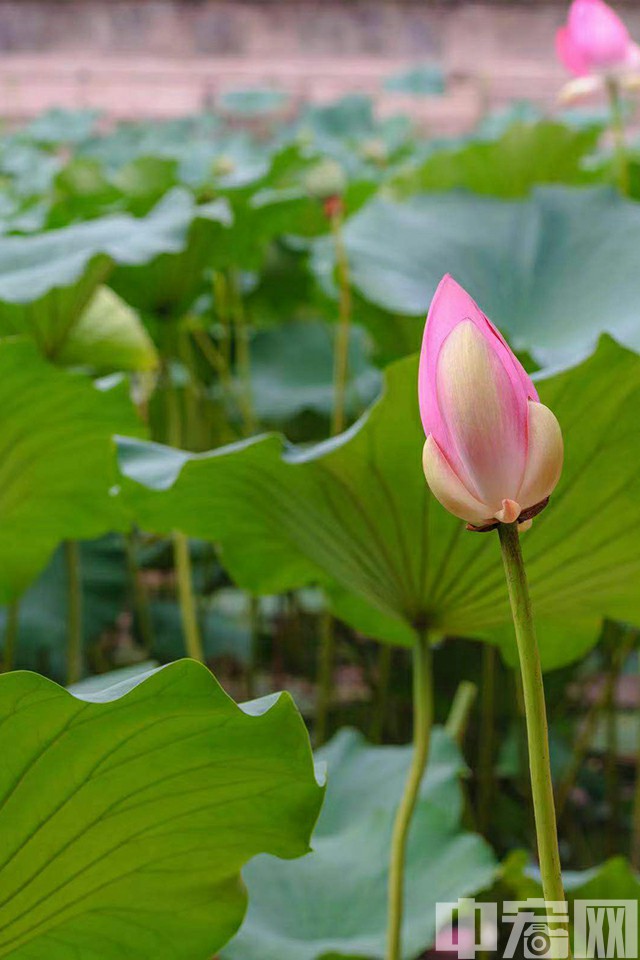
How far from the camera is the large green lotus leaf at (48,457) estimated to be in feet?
2.61

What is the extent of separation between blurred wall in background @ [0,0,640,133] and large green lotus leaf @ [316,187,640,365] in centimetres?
324

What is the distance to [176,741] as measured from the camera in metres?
0.46

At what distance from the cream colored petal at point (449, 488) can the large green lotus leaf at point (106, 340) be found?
756 millimetres

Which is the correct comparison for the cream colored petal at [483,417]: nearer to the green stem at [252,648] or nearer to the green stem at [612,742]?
the green stem at [612,742]

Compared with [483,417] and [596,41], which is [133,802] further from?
[596,41]

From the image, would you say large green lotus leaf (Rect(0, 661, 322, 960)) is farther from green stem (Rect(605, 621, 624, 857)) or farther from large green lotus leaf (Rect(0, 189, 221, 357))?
green stem (Rect(605, 621, 624, 857))

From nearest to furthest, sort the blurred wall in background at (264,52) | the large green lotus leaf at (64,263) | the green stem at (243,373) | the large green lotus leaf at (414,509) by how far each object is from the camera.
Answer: the large green lotus leaf at (414,509) → the large green lotus leaf at (64,263) → the green stem at (243,373) → the blurred wall in background at (264,52)

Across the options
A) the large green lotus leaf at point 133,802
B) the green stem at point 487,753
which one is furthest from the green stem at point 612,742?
the large green lotus leaf at point 133,802

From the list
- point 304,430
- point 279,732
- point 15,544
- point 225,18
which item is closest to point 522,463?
point 279,732

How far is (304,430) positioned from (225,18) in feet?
11.8

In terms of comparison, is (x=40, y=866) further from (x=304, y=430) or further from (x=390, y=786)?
(x=304, y=430)

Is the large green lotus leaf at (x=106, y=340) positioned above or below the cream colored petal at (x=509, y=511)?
below

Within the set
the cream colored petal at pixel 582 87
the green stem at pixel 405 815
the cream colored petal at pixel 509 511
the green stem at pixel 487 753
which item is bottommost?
the green stem at pixel 487 753

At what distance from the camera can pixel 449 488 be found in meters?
0.36
